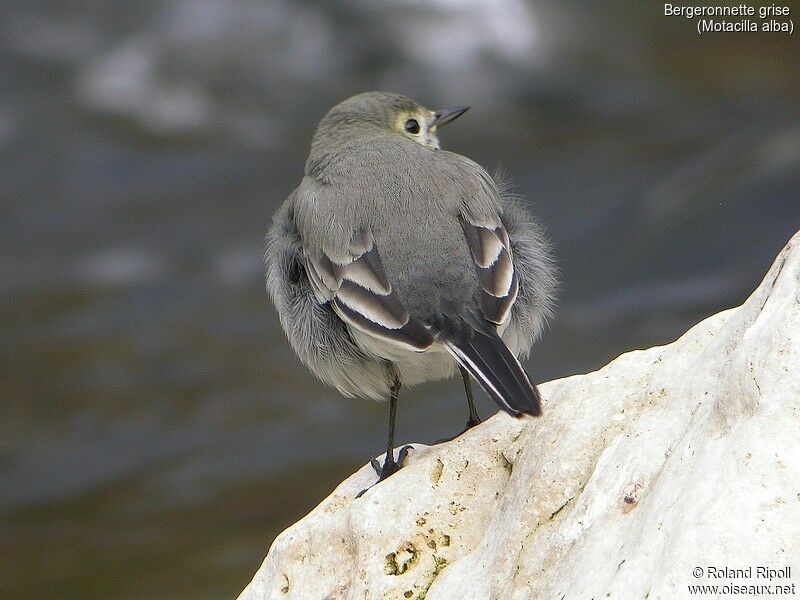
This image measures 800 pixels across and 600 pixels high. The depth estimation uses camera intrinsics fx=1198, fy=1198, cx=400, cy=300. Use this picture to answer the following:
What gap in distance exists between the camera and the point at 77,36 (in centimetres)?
1712

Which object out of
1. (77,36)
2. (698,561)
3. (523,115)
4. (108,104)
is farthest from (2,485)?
(698,561)

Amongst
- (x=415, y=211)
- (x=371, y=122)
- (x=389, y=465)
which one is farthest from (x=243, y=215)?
(x=389, y=465)

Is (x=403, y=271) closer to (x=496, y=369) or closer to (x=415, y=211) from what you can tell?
(x=415, y=211)

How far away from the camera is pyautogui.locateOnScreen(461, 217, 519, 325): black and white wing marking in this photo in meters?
5.07

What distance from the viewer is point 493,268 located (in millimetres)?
5266

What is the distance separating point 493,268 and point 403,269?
1.30ft

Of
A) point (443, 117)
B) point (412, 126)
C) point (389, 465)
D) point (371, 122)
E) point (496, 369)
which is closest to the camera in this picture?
point (496, 369)

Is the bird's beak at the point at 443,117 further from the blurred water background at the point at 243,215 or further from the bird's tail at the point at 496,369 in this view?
the blurred water background at the point at 243,215

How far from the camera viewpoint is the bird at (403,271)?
16.5ft

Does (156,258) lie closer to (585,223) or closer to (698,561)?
(585,223)

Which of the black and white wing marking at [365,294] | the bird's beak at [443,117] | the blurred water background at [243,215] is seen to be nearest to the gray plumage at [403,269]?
the black and white wing marking at [365,294]

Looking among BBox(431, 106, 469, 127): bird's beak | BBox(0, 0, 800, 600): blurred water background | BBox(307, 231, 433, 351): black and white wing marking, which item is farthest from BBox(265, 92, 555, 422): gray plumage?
BBox(0, 0, 800, 600): blurred water background

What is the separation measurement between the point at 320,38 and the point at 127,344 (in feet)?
18.8

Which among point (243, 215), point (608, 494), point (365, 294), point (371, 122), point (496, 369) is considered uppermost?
point (243, 215)
